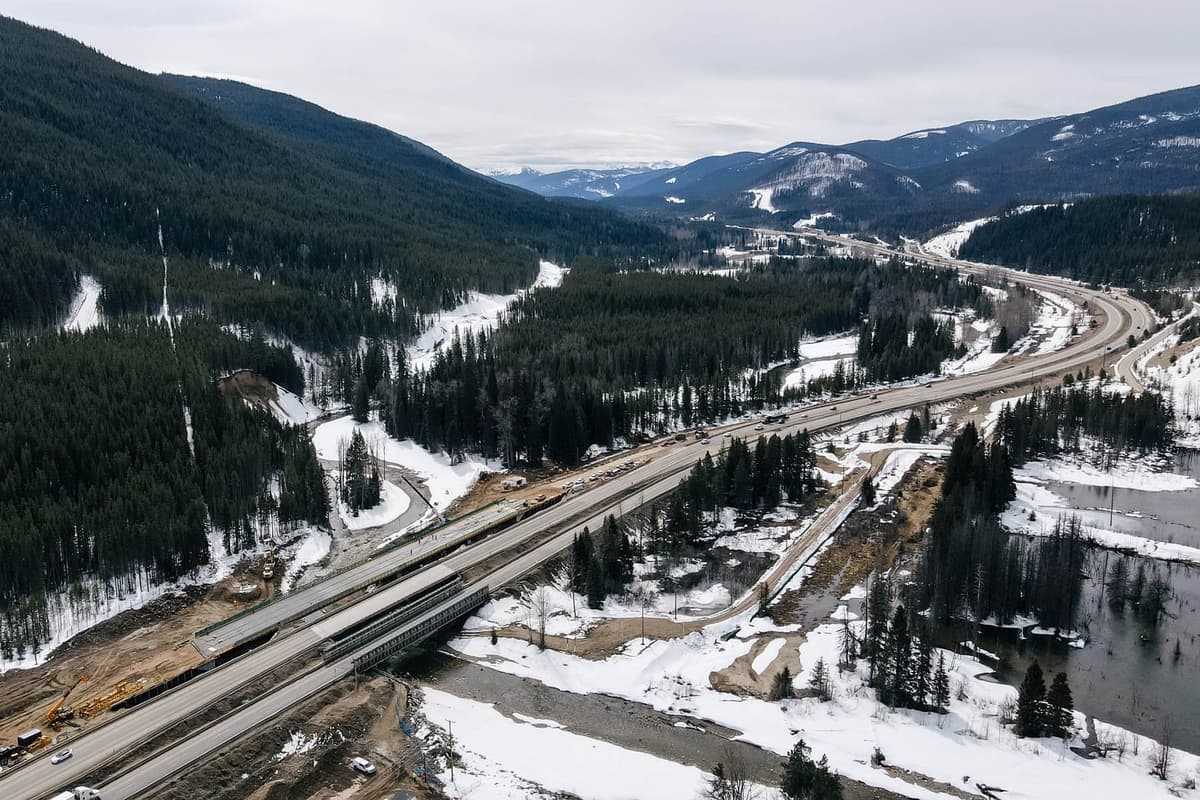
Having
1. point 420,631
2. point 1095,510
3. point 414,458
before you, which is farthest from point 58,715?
point 1095,510

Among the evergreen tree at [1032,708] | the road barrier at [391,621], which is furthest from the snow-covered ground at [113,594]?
the evergreen tree at [1032,708]

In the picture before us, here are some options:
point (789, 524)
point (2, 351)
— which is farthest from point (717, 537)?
point (2, 351)

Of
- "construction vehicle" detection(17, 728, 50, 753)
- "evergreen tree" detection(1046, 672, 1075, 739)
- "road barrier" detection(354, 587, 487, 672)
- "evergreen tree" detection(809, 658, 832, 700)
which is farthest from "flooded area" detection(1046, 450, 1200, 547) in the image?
"construction vehicle" detection(17, 728, 50, 753)

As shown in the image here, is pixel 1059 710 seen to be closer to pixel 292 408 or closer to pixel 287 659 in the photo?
pixel 287 659

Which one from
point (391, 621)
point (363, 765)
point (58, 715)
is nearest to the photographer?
point (363, 765)

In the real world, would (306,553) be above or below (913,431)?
below

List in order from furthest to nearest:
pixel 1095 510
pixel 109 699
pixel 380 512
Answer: pixel 380 512 → pixel 1095 510 → pixel 109 699

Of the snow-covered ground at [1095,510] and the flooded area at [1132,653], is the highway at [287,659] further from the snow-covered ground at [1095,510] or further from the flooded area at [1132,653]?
the flooded area at [1132,653]
